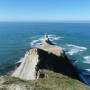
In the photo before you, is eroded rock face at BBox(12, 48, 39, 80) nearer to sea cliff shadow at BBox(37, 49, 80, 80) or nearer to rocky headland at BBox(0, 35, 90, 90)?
rocky headland at BBox(0, 35, 90, 90)

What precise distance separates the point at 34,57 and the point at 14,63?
93.9ft

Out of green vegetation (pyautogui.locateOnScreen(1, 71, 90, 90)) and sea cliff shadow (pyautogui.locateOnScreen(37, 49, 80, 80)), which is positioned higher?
green vegetation (pyautogui.locateOnScreen(1, 71, 90, 90))

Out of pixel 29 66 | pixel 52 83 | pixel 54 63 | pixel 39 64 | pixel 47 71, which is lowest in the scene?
pixel 54 63

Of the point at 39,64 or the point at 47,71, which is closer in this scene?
the point at 47,71

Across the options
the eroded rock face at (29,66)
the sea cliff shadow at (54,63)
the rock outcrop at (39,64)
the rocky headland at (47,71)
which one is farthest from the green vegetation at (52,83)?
the sea cliff shadow at (54,63)

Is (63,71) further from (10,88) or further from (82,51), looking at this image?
(82,51)

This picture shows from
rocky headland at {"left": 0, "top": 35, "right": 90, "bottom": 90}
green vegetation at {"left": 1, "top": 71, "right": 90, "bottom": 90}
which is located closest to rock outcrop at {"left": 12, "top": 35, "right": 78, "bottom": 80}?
rocky headland at {"left": 0, "top": 35, "right": 90, "bottom": 90}

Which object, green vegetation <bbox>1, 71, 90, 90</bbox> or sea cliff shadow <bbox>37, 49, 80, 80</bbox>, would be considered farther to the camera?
sea cliff shadow <bbox>37, 49, 80, 80</bbox>

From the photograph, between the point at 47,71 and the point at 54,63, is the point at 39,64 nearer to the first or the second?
the point at 54,63

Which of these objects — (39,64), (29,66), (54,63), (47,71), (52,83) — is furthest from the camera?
(54,63)

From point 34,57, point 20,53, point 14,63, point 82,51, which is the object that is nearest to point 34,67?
point 34,57

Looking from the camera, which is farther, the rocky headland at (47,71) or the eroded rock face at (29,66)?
the eroded rock face at (29,66)

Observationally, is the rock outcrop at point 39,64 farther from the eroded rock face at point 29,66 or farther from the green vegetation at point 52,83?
the green vegetation at point 52,83

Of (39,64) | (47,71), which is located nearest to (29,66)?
(39,64)
